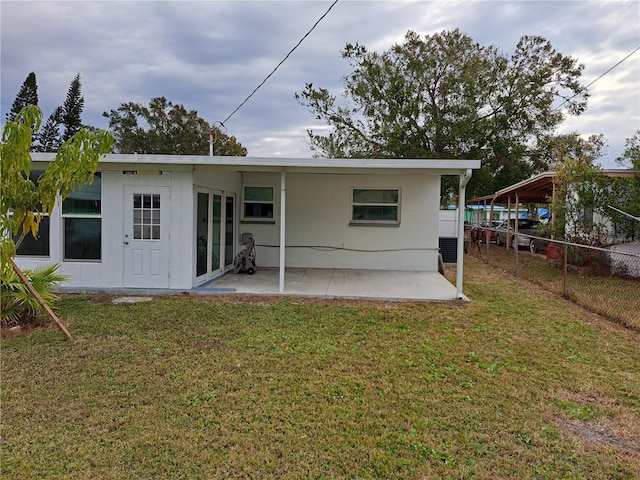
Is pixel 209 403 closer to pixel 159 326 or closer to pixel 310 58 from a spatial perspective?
pixel 159 326

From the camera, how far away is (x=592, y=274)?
9.83 meters

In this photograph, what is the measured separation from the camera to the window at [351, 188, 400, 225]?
10070 millimetres

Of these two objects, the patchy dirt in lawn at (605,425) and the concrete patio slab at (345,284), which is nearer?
the patchy dirt in lawn at (605,425)

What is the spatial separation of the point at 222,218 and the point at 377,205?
375cm

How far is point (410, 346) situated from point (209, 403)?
94.1 inches

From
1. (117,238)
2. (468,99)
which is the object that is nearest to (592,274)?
(468,99)

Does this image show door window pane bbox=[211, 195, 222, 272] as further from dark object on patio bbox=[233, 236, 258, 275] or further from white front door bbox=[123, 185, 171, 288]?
white front door bbox=[123, 185, 171, 288]

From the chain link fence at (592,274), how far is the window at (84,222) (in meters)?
8.31

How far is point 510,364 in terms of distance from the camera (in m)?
4.20

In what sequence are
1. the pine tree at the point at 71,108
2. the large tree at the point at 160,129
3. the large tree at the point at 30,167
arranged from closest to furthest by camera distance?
the large tree at the point at 30,167, the pine tree at the point at 71,108, the large tree at the point at 160,129

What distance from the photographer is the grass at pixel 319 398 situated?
2.54 metres

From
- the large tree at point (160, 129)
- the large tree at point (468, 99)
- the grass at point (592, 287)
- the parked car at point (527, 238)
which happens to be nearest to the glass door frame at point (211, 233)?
the grass at point (592, 287)

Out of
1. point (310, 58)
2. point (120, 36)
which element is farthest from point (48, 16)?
point (310, 58)

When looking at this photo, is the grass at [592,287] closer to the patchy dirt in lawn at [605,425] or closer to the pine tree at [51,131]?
the patchy dirt in lawn at [605,425]
